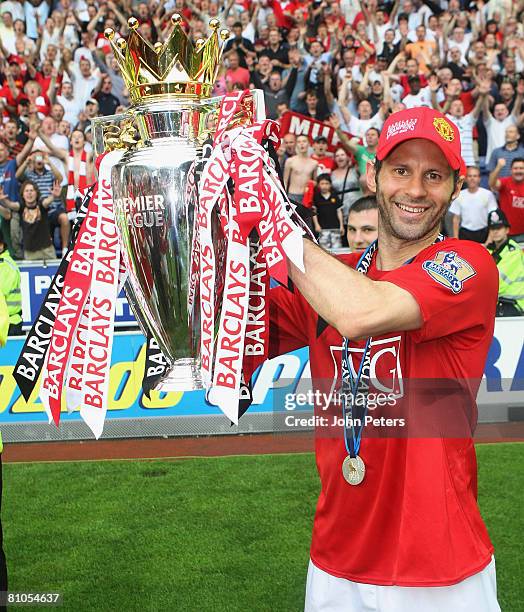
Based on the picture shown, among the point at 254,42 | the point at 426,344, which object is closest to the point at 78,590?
the point at 426,344

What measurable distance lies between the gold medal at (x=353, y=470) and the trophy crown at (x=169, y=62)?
2.70 ft

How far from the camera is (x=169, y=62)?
1488mm

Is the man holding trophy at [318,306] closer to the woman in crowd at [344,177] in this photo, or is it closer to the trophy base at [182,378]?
the trophy base at [182,378]

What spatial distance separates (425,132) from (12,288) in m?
5.44

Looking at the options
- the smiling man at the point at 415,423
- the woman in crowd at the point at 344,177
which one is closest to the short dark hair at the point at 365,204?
the smiling man at the point at 415,423

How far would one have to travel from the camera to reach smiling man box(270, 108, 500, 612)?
65.9 inches

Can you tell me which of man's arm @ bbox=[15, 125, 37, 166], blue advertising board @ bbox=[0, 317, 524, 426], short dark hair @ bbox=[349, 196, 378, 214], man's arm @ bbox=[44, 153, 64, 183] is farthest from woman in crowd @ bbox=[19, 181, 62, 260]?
short dark hair @ bbox=[349, 196, 378, 214]

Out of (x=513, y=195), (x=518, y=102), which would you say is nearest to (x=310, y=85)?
(x=518, y=102)

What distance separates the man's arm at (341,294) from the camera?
1479 millimetres

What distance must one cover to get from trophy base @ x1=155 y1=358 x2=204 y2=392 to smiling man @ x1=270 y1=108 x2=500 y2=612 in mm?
298

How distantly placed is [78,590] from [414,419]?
2.90 metres

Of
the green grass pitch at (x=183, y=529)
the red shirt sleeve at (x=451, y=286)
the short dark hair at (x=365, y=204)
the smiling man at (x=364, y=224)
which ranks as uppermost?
the red shirt sleeve at (x=451, y=286)

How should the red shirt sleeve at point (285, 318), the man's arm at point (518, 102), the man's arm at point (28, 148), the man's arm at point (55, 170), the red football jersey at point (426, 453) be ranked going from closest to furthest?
the red football jersey at point (426, 453) < the red shirt sleeve at point (285, 318) < the man's arm at point (55, 170) < the man's arm at point (28, 148) < the man's arm at point (518, 102)

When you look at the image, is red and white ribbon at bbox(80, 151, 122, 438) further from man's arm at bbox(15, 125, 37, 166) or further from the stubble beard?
man's arm at bbox(15, 125, 37, 166)
